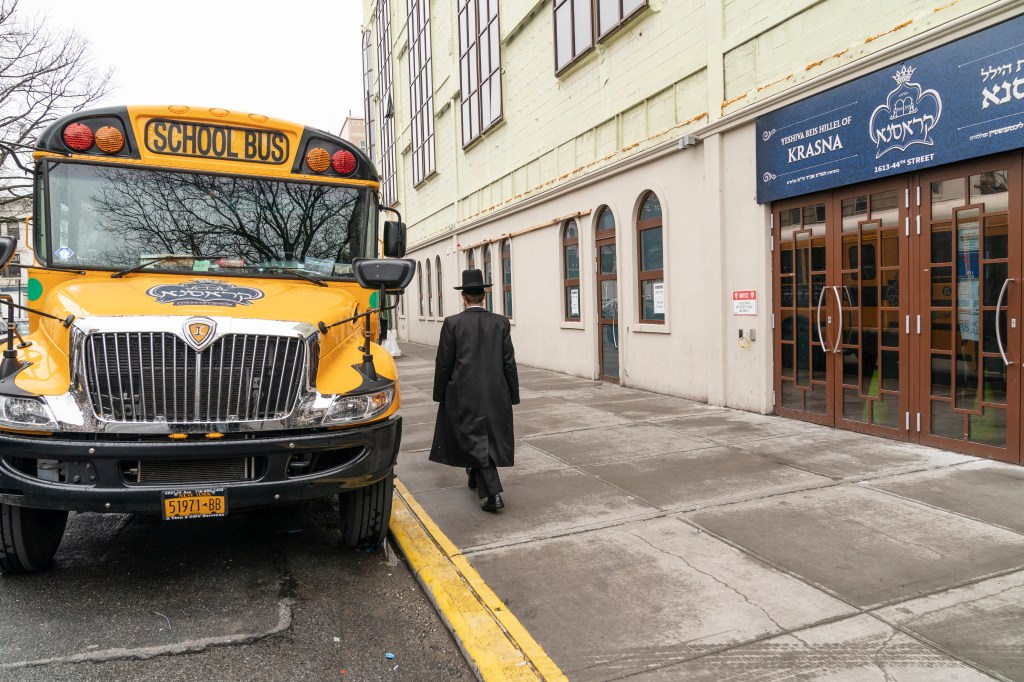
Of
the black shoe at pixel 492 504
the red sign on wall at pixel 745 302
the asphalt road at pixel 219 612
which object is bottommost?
the asphalt road at pixel 219 612

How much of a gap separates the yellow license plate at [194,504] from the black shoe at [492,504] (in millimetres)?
2093

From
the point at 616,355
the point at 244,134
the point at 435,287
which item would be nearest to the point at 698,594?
the point at 244,134

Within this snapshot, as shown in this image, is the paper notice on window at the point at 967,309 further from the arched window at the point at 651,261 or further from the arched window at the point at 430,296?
the arched window at the point at 430,296

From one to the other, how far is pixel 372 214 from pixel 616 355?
309 inches

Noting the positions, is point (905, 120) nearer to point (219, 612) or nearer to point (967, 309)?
point (967, 309)

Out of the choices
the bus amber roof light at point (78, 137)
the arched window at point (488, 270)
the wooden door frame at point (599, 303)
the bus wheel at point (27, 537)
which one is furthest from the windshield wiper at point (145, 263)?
the arched window at point (488, 270)

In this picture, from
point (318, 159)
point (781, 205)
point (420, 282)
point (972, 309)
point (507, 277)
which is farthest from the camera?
point (420, 282)

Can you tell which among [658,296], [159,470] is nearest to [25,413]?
[159,470]

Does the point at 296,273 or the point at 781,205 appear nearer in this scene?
the point at 296,273

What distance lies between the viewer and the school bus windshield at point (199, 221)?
4.70 meters

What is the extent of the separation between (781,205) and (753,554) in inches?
214

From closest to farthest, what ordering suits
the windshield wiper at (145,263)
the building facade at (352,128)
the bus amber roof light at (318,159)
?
the windshield wiper at (145,263) < the bus amber roof light at (318,159) < the building facade at (352,128)

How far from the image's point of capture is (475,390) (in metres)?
5.27

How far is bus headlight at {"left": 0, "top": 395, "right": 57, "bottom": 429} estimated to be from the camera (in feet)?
11.8
